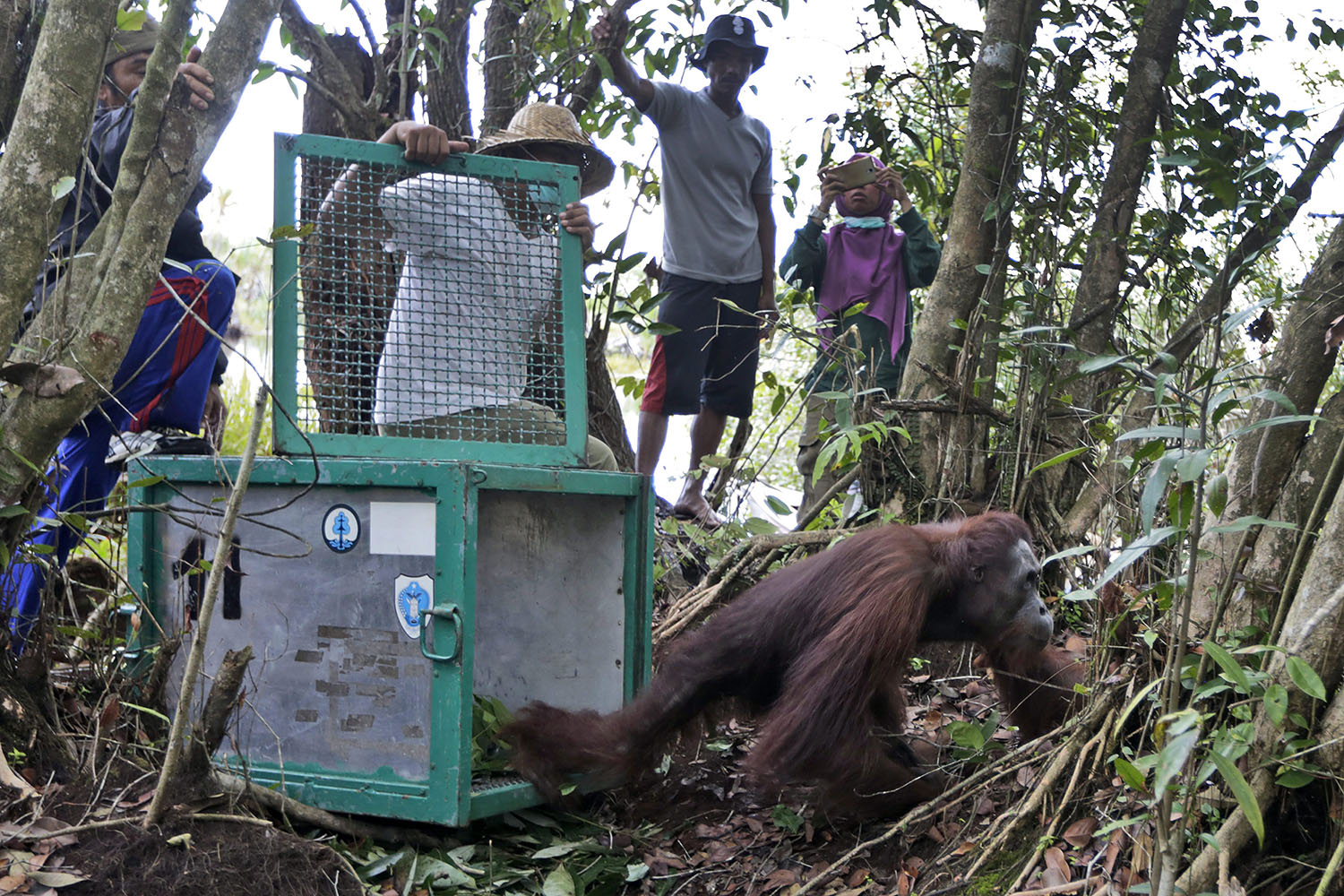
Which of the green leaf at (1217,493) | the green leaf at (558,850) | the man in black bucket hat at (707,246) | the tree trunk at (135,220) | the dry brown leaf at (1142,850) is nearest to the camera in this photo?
the green leaf at (1217,493)

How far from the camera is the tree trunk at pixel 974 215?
13.9 ft

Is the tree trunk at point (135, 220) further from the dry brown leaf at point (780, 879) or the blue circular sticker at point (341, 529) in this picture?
the dry brown leaf at point (780, 879)

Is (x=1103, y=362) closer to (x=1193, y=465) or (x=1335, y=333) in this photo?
(x=1193, y=465)

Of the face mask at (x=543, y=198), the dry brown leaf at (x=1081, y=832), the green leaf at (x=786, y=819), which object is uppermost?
the face mask at (x=543, y=198)

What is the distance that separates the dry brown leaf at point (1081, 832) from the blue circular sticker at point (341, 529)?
1665 mm

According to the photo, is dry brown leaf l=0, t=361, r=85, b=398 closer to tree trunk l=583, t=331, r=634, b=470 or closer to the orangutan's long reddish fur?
the orangutan's long reddish fur

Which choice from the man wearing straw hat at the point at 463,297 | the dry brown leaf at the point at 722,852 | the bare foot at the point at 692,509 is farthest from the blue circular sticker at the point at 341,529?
the bare foot at the point at 692,509

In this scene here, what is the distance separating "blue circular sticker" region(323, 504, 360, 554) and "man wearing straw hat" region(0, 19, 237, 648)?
52 centimetres

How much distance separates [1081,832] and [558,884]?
118cm

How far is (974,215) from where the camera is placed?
4.27 metres

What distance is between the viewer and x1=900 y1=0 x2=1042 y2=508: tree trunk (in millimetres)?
4246

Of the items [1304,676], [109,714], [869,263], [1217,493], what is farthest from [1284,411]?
[869,263]

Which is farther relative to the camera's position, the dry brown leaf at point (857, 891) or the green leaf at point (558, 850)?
the green leaf at point (558, 850)

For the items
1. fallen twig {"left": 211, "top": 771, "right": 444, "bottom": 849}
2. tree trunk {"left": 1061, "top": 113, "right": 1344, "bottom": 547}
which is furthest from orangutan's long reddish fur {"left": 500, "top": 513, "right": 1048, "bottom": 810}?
tree trunk {"left": 1061, "top": 113, "right": 1344, "bottom": 547}
